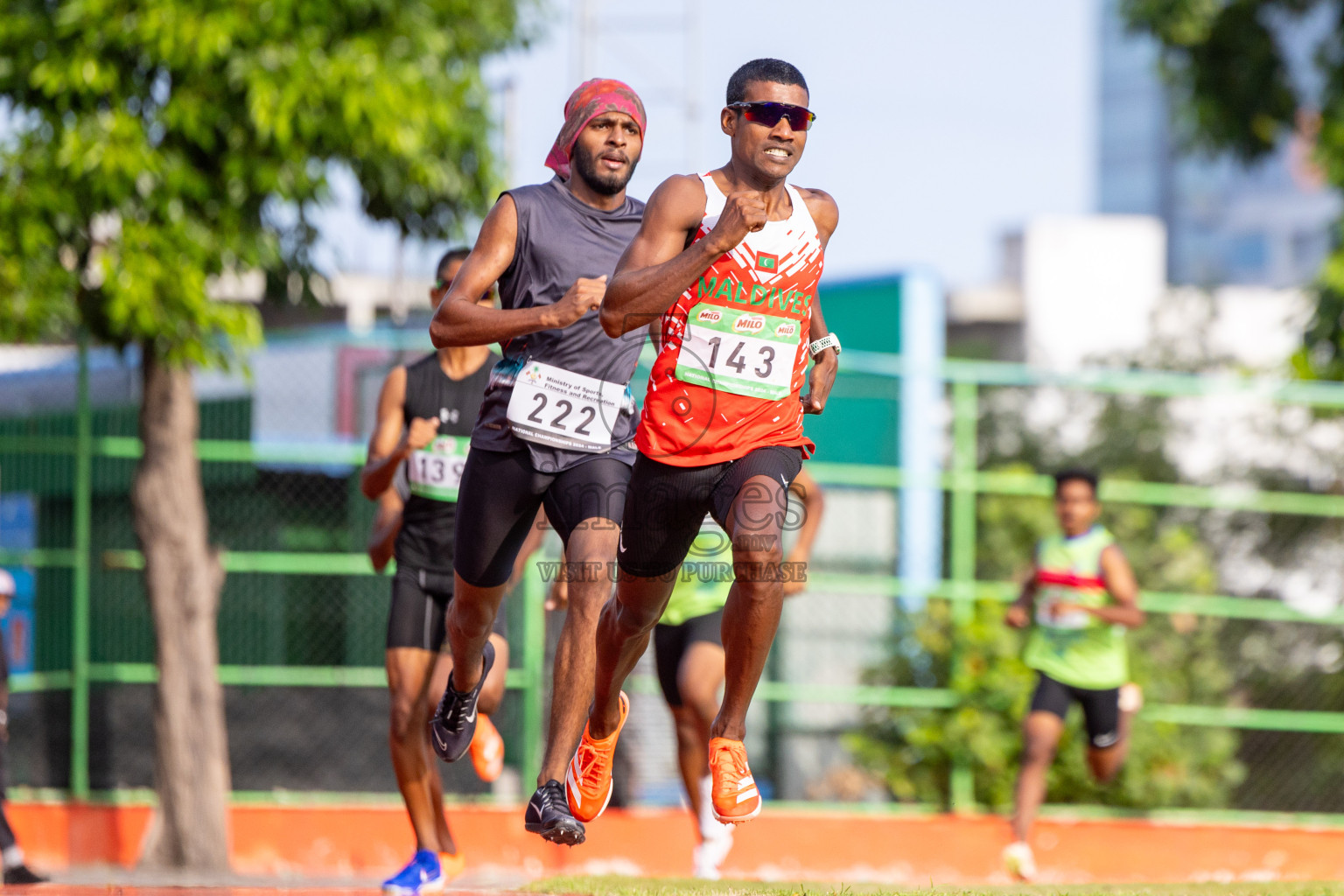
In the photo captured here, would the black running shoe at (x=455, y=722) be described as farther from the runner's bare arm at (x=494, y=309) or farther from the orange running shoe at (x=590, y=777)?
the runner's bare arm at (x=494, y=309)

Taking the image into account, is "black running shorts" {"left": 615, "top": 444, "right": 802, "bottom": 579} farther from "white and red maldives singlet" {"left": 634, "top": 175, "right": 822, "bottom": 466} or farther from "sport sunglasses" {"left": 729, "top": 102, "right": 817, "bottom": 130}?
"sport sunglasses" {"left": 729, "top": 102, "right": 817, "bottom": 130}

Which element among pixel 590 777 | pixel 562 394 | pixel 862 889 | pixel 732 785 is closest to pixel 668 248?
pixel 562 394

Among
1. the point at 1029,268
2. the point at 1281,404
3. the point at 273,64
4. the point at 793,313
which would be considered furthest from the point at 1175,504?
the point at 1029,268

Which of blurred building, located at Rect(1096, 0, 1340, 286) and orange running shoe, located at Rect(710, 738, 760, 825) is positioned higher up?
blurred building, located at Rect(1096, 0, 1340, 286)

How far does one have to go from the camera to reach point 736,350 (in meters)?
4.95

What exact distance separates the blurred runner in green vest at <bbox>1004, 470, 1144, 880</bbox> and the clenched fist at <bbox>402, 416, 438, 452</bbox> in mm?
4270

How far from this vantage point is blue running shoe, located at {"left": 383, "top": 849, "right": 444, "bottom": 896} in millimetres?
7020

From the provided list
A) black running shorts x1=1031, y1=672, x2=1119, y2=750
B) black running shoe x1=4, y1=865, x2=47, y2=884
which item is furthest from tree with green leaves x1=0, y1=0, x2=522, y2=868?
black running shorts x1=1031, y1=672, x2=1119, y2=750

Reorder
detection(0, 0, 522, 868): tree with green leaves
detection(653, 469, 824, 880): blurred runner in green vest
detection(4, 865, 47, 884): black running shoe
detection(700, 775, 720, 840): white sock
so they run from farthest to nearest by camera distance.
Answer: detection(0, 0, 522, 868): tree with green leaves → detection(4, 865, 47, 884): black running shoe → detection(700, 775, 720, 840): white sock → detection(653, 469, 824, 880): blurred runner in green vest

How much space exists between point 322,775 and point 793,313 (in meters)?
8.01

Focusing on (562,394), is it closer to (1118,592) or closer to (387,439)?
(387,439)

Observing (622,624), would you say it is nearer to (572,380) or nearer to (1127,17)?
(572,380)

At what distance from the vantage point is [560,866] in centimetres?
1068

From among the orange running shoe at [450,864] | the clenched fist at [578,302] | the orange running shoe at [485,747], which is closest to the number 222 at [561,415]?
the clenched fist at [578,302]
